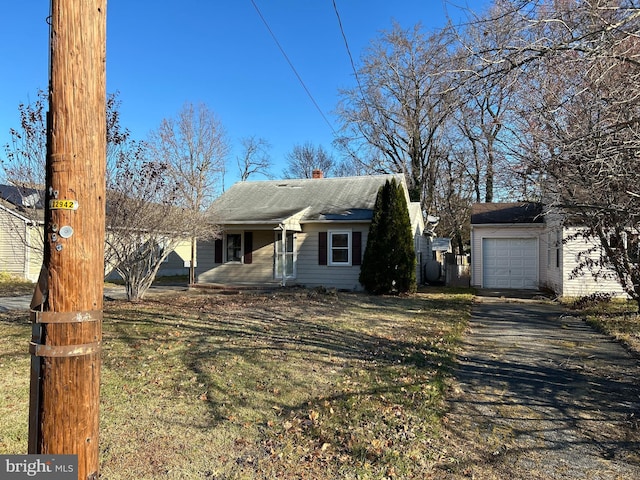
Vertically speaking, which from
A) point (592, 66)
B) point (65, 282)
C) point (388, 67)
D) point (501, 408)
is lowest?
point (501, 408)

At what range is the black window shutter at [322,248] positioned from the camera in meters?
16.3

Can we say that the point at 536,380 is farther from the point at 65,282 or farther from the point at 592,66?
the point at 65,282

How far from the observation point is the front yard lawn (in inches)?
130

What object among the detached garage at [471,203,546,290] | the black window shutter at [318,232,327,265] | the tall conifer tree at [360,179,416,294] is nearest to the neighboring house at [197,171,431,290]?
the black window shutter at [318,232,327,265]

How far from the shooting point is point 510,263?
1723 cm

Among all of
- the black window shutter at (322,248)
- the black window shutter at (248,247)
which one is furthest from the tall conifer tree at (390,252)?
the black window shutter at (248,247)

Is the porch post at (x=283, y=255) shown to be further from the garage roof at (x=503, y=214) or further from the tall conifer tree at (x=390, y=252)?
the garage roof at (x=503, y=214)

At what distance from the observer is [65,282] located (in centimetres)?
204

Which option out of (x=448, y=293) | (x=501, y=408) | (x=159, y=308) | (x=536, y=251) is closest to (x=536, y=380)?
(x=501, y=408)

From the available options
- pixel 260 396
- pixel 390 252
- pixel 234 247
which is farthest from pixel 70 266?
pixel 234 247

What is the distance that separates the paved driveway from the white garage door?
9.64 m

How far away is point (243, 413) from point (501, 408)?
8.39 feet

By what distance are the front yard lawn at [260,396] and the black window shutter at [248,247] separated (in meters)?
8.27

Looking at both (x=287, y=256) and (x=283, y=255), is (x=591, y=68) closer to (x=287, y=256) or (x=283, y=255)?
(x=283, y=255)
